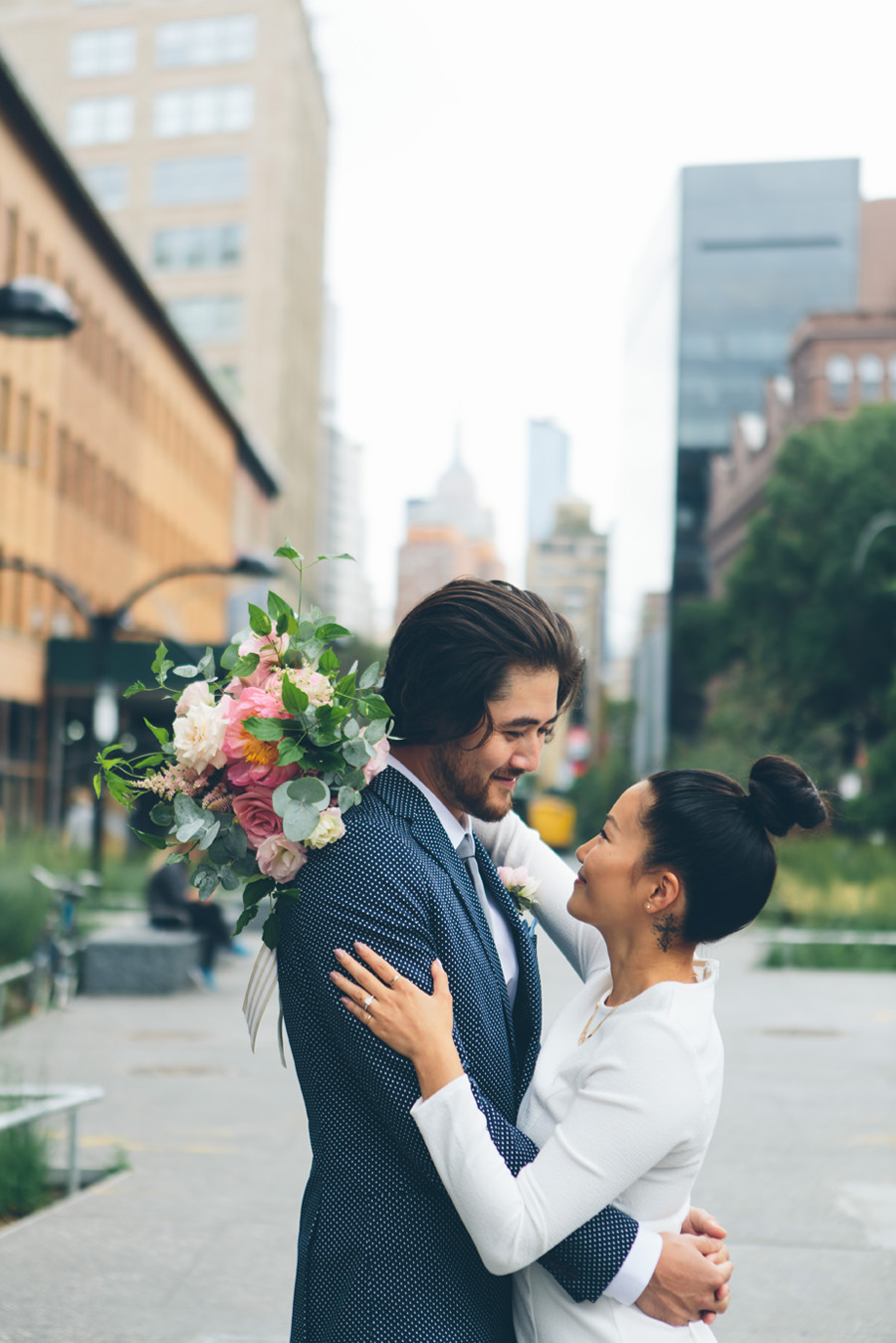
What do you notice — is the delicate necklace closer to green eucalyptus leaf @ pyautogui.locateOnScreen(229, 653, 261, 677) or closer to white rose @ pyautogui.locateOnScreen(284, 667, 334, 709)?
white rose @ pyautogui.locateOnScreen(284, 667, 334, 709)

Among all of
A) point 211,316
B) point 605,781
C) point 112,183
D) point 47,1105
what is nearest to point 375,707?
point 47,1105

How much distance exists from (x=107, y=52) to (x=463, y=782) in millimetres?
95843

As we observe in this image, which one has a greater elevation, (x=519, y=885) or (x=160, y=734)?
(x=160, y=734)

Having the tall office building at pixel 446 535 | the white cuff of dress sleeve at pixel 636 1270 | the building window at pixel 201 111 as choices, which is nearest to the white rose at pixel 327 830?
the white cuff of dress sleeve at pixel 636 1270

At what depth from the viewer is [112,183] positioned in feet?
295

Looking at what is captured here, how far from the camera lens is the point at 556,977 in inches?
644

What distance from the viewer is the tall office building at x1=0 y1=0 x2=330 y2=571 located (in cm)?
8881

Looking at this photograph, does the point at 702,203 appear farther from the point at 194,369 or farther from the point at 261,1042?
the point at 261,1042

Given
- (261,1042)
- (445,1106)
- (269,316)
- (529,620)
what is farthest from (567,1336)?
(269,316)

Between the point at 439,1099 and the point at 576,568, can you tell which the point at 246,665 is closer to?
the point at 439,1099

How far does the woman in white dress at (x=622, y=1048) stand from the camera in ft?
7.66

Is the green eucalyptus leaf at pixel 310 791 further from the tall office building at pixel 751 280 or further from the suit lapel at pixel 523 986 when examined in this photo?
the tall office building at pixel 751 280

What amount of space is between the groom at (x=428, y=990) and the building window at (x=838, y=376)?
247ft

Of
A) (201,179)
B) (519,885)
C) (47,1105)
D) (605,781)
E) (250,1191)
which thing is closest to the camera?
(519,885)
